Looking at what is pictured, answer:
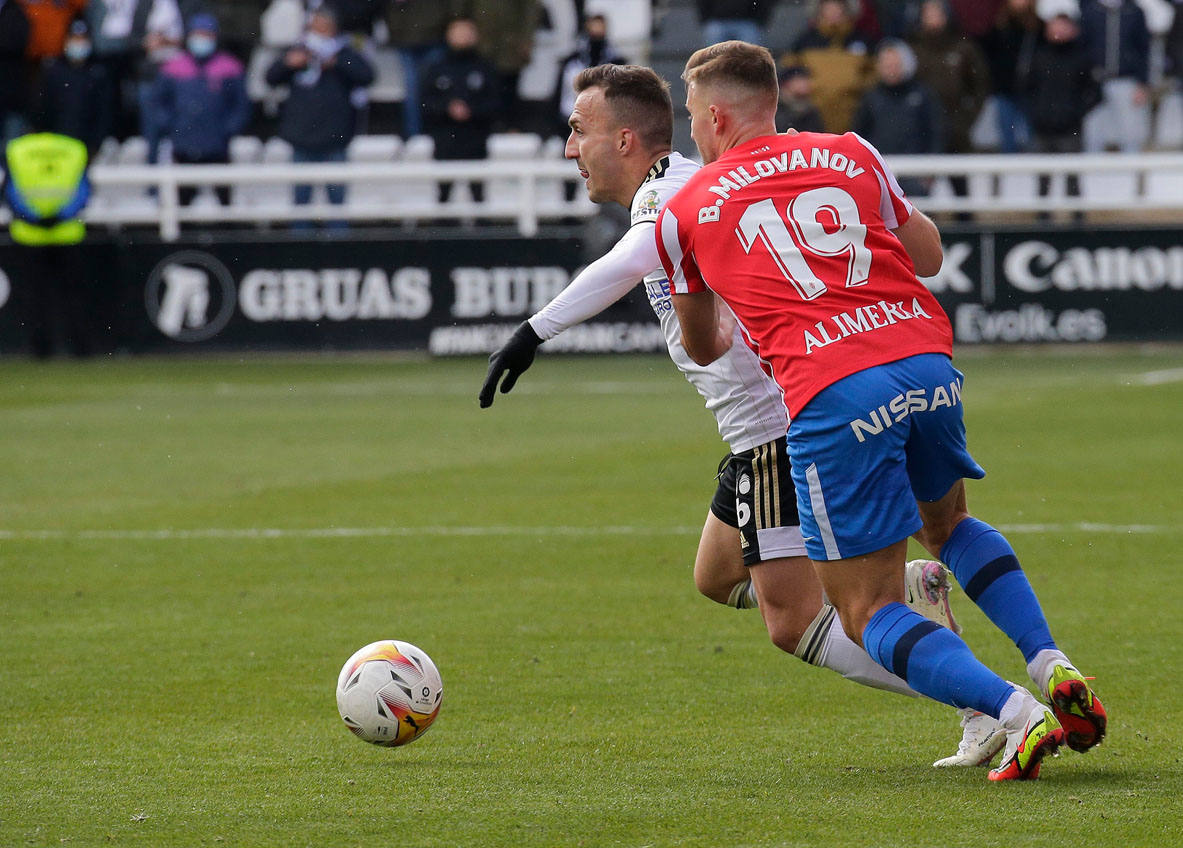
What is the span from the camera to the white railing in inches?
715

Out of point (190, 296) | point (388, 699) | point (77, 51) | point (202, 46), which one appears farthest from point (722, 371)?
point (77, 51)

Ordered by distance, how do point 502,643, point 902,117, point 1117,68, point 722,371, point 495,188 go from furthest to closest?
point 495,188 → point 1117,68 → point 902,117 → point 502,643 → point 722,371

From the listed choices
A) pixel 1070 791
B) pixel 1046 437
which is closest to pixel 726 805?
pixel 1070 791

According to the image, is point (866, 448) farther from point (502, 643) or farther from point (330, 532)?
point (330, 532)

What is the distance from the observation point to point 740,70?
14.8 ft

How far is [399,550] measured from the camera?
27.4 ft

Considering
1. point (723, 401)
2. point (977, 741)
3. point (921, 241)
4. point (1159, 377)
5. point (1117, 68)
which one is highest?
point (921, 241)

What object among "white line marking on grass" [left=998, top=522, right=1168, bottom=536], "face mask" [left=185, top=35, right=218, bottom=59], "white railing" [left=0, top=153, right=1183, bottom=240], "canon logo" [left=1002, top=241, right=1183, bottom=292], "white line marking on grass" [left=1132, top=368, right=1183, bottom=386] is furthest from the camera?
"face mask" [left=185, top=35, right=218, bottom=59]

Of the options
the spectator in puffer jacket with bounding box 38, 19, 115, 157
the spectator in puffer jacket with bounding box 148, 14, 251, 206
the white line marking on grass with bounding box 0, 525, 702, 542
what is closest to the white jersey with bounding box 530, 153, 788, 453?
the white line marking on grass with bounding box 0, 525, 702, 542

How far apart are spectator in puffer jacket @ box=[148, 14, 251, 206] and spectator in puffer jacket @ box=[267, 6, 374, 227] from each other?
Result: 0.55 meters

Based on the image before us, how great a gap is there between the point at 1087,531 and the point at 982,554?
161 inches

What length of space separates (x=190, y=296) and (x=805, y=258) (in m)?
14.6

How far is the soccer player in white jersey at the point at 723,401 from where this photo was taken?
14.6 ft

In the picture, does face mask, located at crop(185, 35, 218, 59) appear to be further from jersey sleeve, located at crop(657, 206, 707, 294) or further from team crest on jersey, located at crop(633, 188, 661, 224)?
jersey sleeve, located at crop(657, 206, 707, 294)
